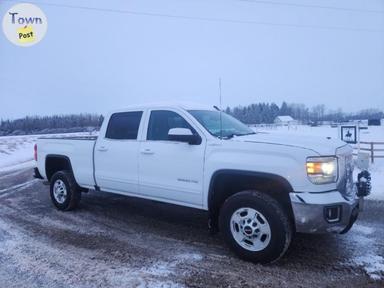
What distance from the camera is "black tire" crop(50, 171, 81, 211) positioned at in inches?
267

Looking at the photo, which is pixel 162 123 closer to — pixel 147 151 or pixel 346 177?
pixel 147 151

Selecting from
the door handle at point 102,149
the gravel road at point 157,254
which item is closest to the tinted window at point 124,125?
the door handle at point 102,149

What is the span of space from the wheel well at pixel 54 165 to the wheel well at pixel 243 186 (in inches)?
142

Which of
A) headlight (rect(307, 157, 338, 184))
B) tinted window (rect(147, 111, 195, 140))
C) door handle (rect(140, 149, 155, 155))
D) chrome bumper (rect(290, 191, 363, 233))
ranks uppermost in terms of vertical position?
tinted window (rect(147, 111, 195, 140))

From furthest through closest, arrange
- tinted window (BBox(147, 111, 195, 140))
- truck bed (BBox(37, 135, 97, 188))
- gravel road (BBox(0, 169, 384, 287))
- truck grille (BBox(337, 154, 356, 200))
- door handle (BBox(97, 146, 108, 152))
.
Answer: truck bed (BBox(37, 135, 97, 188)) < door handle (BBox(97, 146, 108, 152)) < tinted window (BBox(147, 111, 195, 140)) < truck grille (BBox(337, 154, 356, 200)) < gravel road (BBox(0, 169, 384, 287))

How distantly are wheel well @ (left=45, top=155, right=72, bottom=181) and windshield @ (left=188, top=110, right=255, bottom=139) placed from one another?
127 inches

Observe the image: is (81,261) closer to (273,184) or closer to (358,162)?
(273,184)

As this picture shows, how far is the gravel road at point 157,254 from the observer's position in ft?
12.8

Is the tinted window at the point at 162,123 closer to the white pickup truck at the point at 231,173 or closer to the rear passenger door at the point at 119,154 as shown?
the white pickup truck at the point at 231,173

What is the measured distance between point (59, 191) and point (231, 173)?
405cm

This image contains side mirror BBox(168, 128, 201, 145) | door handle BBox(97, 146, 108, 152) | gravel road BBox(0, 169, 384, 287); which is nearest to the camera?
gravel road BBox(0, 169, 384, 287)

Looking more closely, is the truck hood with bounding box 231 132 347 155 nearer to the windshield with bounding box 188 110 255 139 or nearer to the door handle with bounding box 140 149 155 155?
the windshield with bounding box 188 110 255 139

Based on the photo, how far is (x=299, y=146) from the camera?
13.6 ft

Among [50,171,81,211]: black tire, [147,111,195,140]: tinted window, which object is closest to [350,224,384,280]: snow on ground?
[147,111,195,140]: tinted window
